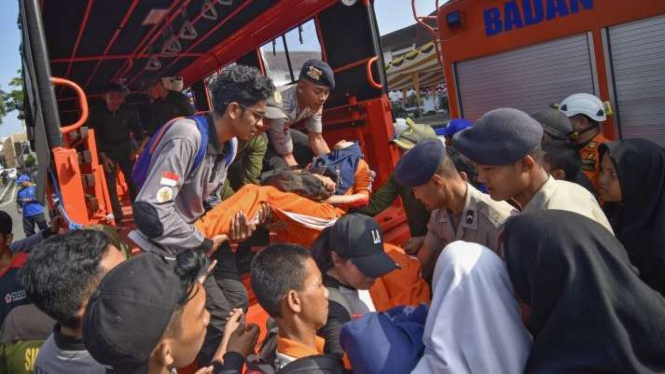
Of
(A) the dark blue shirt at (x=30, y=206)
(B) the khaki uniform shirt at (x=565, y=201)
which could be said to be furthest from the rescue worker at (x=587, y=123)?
(A) the dark blue shirt at (x=30, y=206)

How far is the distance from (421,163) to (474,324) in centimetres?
114

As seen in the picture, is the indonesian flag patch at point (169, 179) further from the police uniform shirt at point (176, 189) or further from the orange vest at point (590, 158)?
the orange vest at point (590, 158)

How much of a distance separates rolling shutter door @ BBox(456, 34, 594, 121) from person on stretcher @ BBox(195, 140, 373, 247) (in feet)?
6.89

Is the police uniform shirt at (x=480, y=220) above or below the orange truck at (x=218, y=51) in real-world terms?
below

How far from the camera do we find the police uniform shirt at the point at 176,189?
76.6 inches

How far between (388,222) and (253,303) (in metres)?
1.22

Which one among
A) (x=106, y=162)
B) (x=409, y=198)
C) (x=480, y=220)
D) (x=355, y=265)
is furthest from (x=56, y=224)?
(x=480, y=220)

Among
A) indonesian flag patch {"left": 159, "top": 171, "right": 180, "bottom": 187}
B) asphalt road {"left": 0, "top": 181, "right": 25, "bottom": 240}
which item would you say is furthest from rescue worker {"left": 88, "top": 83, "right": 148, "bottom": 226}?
asphalt road {"left": 0, "top": 181, "right": 25, "bottom": 240}

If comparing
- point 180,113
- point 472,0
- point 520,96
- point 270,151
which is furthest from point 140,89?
point 520,96

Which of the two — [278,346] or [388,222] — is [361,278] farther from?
[388,222]

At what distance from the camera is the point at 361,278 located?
208cm

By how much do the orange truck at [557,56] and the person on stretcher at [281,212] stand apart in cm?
213

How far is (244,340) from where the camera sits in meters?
1.65

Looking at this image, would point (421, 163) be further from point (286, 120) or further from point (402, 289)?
point (286, 120)
